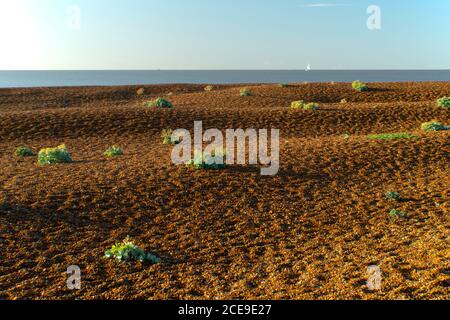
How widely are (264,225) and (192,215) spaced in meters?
1.81

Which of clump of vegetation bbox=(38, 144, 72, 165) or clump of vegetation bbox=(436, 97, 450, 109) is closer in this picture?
clump of vegetation bbox=(38, 144, 72, 165)

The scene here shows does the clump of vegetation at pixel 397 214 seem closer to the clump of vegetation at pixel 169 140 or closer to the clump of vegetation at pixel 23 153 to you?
the clump of vegetation at pixel 169 140

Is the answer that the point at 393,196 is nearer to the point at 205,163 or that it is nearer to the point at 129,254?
the point at 205,163

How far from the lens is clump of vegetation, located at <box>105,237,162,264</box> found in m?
8.15

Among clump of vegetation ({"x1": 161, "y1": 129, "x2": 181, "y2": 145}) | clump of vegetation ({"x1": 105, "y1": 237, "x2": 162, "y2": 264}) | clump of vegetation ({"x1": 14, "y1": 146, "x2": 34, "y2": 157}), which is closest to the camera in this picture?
clump of vegetation ({"x1": 105, "y1": 237, "x2": 162, "y2": 264})

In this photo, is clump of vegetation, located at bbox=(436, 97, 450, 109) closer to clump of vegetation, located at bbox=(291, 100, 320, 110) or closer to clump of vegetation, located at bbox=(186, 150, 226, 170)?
clump of vegetation, located at bbox=(291, 100, 320, 110)

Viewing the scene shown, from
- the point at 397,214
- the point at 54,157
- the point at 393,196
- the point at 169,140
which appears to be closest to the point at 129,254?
the point at 397,214

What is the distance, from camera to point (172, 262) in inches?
323

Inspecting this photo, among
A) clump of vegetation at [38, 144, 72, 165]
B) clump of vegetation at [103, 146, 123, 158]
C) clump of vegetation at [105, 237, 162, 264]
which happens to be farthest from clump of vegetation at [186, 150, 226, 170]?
clump of vegetation at [105, 237, 162, 264]

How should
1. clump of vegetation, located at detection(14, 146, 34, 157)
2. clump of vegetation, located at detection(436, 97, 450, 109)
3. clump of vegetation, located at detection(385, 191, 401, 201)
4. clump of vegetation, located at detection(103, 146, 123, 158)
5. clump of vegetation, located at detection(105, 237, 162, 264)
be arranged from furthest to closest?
clump of vegetation, located at detection(436, 97, 450, 109)
clump of vegetation, located at detection(14, 146, 34, 157)
clump of vegetation, located at detection(103, 146, 123, 158)
clump of vegetation, located at detection(385, 191, 401, 201)
clump of vegetation, located at detection(105, 237, 162, 264)

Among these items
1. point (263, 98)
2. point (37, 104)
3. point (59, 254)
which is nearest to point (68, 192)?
point (59, 254)

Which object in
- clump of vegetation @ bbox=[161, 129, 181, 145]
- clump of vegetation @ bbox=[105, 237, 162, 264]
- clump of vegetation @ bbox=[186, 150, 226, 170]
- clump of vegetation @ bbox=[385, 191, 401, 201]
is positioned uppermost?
clump of vegetation @ bbox=[161, 129, 181, 145]

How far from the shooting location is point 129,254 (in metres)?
8.24

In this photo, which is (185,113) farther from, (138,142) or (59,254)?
(59,254)
